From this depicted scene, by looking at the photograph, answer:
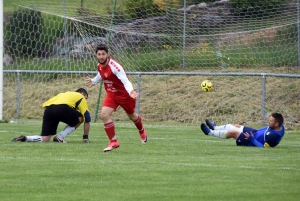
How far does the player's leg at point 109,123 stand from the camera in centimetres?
1366

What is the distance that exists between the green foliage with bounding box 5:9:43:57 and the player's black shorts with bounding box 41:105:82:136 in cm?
1185

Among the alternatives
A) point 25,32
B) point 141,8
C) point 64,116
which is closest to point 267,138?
point 64,116

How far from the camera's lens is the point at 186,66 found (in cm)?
2441

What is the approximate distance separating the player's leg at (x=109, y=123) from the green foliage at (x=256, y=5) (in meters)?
10.0

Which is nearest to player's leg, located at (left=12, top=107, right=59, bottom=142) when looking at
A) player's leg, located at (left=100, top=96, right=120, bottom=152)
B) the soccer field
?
the soccer field

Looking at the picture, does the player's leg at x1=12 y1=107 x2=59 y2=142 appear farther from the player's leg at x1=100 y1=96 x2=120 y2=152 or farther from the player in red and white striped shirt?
the player's leg at x1=100 y1=96 x2=120 y2=152

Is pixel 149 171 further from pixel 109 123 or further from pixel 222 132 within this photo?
pixel 222 132

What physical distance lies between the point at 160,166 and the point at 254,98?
13.3 metres

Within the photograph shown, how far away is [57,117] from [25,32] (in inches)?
522

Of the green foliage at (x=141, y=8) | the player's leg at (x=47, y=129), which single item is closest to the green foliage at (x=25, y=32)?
the green foliage at (x=141, y=8)

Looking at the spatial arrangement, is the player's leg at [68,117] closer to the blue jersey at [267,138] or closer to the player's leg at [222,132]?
the player's leg at [222,132]

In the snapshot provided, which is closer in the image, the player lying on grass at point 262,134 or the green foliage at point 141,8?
the player lying on grass at point 262,134

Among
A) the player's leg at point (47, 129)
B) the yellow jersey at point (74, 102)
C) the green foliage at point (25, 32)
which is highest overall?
the green foliage at point (25, 32)

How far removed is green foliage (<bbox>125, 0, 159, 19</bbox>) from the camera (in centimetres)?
2394
